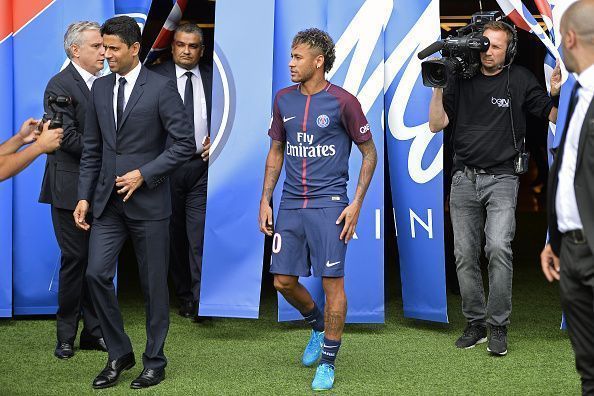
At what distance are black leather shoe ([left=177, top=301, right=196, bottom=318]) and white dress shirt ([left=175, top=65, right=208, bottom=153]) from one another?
3.46 ft

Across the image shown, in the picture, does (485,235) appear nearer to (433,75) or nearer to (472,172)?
(472,172)

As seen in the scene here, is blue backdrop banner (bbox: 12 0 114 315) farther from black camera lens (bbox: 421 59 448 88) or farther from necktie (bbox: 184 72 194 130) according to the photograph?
black camera lens (bbox: 421 59 448 88)

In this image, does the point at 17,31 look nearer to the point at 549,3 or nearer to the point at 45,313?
the point at 45,313

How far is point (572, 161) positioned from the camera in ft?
13.2

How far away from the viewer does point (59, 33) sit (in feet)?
22.5

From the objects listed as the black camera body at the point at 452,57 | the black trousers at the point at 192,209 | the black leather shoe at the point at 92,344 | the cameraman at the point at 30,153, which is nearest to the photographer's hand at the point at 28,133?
the cameraman at the point at 30,153

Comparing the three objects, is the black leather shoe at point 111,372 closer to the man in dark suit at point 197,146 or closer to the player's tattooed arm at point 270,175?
the player's tattooed arm at point 270,175

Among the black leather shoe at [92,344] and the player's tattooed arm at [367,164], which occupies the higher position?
the player's tattooed arm at [367,164]

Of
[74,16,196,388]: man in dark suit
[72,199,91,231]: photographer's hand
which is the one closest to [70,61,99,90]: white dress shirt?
[74,16,196,388]: man in dark suit

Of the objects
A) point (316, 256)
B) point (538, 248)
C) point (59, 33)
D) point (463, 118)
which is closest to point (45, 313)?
point (59, 33)

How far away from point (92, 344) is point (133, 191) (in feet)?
4.41

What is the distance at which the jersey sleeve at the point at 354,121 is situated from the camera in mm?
5445

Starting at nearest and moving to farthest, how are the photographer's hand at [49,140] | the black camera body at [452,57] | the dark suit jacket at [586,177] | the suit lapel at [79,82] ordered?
the dark suit jacket at [586,177]
the photographer's hand at [49,140]
the black camera body at [452,57]
the suit lapel at [79,82]

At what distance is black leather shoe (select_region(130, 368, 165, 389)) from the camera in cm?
539
